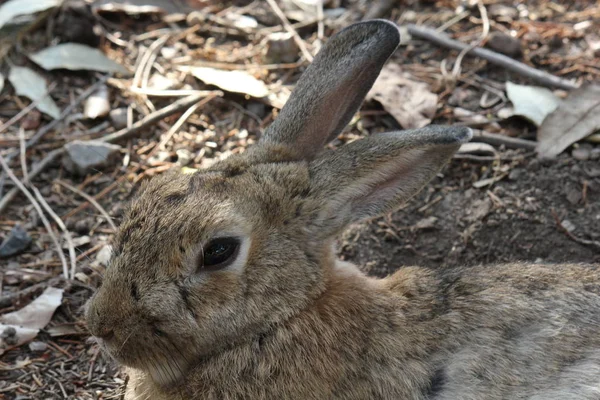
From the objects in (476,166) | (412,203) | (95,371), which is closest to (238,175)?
(95,371)

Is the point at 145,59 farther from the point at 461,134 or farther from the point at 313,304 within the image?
the point at 461,134

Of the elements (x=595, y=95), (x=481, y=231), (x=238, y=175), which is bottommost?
(x=481, y=231)

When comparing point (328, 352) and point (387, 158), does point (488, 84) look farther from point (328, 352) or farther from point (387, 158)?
point (328, 352)

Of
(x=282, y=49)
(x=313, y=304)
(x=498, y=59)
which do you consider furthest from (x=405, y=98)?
(x=313, y=304)

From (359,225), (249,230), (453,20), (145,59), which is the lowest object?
(359,225)

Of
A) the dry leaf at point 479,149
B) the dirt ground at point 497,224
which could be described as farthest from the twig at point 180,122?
the dry leaf at point 479,149

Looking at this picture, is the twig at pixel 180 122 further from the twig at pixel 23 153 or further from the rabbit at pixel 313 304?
the rabbit at pixel 313 304
